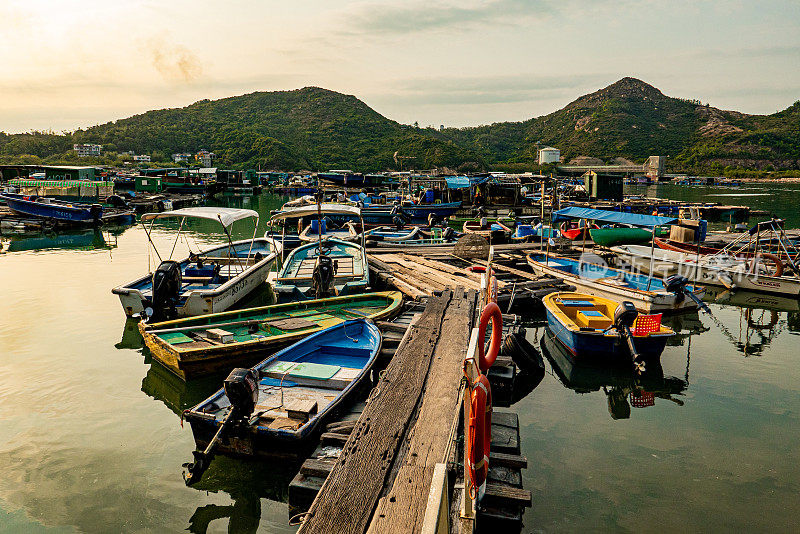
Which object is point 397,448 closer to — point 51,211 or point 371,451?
point 371,451

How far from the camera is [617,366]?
37.0ft

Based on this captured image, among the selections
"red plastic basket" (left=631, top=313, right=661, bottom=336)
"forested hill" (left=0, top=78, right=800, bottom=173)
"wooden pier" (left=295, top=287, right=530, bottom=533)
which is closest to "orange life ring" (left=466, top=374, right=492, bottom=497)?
"wooden pier" (left=295, top=287, right=530, bottom=533)

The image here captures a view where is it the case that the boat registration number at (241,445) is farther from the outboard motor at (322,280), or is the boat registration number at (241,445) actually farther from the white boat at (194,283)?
the outboard motor at (322,280)

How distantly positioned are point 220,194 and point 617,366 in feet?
216

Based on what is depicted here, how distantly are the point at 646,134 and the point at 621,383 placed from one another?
146281 mm

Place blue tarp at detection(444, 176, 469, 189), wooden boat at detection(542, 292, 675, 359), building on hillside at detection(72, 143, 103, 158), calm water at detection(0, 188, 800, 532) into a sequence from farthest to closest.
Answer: building on hillside at detection(72, 143, 103, 158) < blue tarp at detection(444, 176, 469, 189) < wooden boat at detection(542, 292, 675, 359) < calm water at detection(0, 188, 800, 532)

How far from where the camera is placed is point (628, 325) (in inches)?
414

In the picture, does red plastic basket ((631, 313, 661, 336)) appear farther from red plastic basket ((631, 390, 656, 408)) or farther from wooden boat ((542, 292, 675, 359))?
red plastic basket ((631, 390, 656, 408))

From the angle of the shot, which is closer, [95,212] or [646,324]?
[646,324]

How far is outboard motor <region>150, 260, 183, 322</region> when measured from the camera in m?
11.8

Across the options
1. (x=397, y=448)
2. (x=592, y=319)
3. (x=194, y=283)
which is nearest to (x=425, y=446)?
(x=397, y=448)

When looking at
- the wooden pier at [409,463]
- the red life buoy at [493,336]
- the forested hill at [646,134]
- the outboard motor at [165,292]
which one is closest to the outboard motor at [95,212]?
the outboard motor at [165,292]

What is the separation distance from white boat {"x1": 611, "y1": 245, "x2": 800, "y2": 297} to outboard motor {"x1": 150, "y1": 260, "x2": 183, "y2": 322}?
14.7 meters

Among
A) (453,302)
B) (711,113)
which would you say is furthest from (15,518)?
(711,113)
